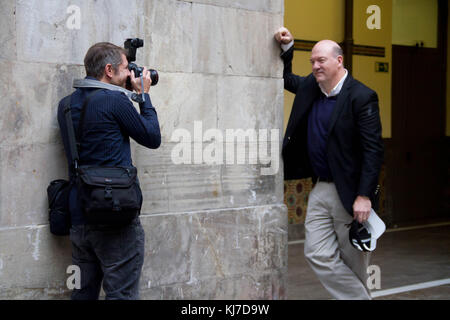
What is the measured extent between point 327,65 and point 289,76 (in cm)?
79

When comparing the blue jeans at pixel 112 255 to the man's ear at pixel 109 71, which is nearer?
the blue jeans at pixel 112 255

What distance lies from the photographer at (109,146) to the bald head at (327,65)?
4.25 feet

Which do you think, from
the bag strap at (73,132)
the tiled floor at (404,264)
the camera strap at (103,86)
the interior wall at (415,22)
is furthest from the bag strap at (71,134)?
the interior wall at (415,22)

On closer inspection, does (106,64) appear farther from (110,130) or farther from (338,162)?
(338,162)

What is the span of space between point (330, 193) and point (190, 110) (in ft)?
3.86

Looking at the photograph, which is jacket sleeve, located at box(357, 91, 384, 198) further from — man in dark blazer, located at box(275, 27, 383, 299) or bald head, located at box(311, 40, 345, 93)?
bald head, located at box(311, 40, 345, 93)

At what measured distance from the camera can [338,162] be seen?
4570 millimetres

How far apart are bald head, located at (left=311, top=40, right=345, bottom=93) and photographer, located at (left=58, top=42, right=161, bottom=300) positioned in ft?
4.25

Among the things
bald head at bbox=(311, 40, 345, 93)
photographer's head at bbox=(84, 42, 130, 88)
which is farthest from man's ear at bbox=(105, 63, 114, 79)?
bald head at bbox=(311, 40, 345, 93)

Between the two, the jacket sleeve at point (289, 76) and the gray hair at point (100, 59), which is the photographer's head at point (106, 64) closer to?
the gray hair at point (100, 59)

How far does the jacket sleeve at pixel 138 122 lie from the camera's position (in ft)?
12.5

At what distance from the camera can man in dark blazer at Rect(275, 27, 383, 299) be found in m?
4.52
